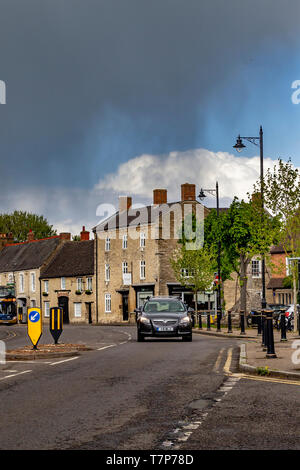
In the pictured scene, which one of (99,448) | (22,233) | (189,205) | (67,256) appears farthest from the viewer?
(22,233)

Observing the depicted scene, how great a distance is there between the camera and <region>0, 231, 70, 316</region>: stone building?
3359 inches

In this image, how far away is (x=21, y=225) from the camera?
10194 centimetres

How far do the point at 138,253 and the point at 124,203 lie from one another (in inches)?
373

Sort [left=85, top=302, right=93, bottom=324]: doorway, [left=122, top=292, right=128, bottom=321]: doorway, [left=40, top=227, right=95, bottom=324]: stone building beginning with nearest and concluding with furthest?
[left=122, top=292, right=128, bottom=321]: doorway
[left=85, top=302, right=93, bottom=324]: doorway
[left=40, top=227, right=95, bottom=324]: stone building

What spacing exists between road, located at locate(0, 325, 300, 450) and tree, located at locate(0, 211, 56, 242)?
86691 millimetres

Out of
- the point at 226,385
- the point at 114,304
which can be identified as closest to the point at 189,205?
the point at 114,304

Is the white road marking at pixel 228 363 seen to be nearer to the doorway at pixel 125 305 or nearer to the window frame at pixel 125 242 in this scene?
the doorway at pixel 125 305

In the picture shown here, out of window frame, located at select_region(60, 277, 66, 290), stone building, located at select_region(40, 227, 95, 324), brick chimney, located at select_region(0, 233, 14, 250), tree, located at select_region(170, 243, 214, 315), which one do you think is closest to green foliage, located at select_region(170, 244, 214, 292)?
tree, located at select_region(170, 243, 214, 315)

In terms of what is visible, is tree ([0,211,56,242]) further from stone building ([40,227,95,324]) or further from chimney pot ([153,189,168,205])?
chimney pot ([153,189,168,205])

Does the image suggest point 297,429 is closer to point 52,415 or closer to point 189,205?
point 52,415

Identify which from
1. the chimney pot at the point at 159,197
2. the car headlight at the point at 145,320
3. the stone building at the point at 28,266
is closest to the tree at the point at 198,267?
the chimney pot at the point at 159,197

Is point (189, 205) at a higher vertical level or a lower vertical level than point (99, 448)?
higher
